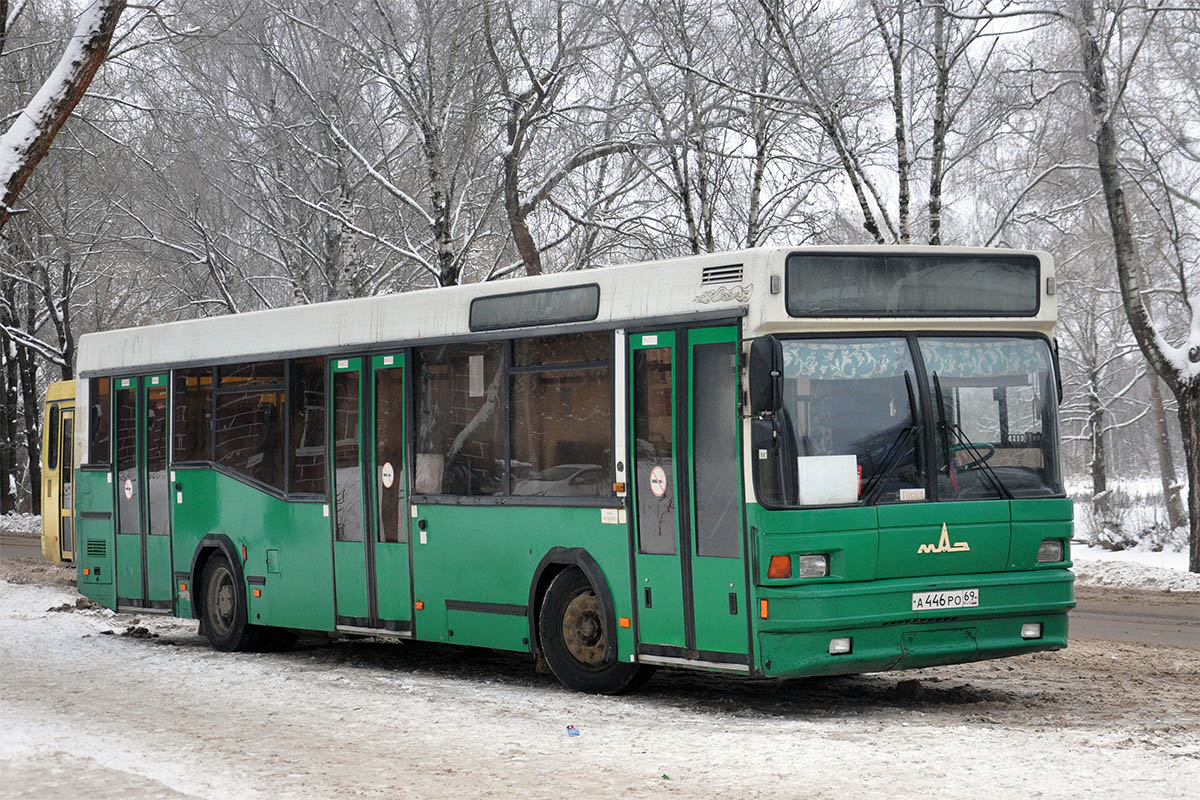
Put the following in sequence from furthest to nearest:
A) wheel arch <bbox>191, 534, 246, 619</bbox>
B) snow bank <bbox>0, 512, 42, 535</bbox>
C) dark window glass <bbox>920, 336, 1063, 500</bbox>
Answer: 1. snow bank <bbox>0, 512, 42, 535</bbox>
2. wheel arch <bbox>191, 534, 246, 619</bbox>
3. dark window glass <bbox>920, 336, 1063, 500</bbox>

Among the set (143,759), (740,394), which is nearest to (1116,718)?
(740,394)

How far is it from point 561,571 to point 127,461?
6901 millimetres

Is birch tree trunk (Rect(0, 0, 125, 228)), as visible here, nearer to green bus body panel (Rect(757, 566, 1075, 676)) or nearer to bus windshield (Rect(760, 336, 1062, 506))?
bus windshield (Rect(760, 336, 1062, 506))

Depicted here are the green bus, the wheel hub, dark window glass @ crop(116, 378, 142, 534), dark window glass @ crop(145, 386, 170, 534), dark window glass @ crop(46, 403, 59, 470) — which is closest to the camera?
the green bus

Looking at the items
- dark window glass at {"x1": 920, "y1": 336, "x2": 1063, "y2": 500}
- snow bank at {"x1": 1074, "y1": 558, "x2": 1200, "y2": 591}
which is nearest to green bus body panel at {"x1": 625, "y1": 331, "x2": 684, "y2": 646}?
dark window glass at {"x1": 920, "y1": 336, "x2": 1063, "y2": 500}

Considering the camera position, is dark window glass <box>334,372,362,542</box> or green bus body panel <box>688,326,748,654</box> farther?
dark window glass <box>334,372,362,542</box>

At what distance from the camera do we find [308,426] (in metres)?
14.2

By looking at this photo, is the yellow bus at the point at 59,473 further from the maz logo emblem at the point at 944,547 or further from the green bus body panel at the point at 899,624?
the maz logo emblem at the point at 944,547

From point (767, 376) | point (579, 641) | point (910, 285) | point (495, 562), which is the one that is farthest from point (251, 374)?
point (910, 285)

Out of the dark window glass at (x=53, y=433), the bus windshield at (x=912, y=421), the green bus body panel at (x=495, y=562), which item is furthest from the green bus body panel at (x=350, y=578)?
the dark window glass at (x=53, y=433)

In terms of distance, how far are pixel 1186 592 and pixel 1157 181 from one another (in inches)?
251

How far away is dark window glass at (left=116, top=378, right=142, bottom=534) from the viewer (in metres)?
16.6

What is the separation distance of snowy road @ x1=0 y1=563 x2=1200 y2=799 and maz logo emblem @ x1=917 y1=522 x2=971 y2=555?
100cm

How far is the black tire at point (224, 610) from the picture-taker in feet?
49.7
